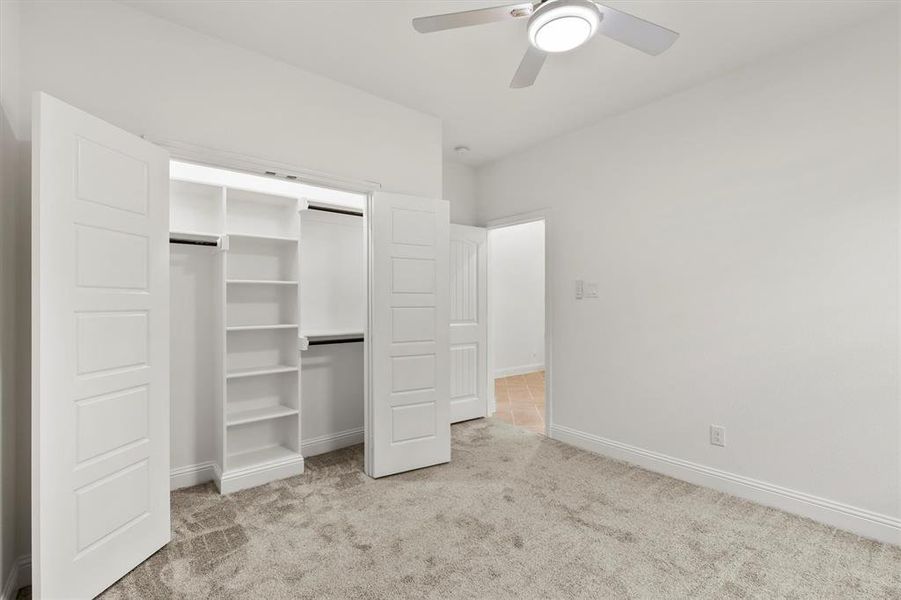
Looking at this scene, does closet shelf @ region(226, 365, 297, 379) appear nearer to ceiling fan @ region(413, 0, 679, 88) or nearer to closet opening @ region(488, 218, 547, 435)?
ceiling fan @ region(413, 0, 679, 88)

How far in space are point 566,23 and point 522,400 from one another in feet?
14.5

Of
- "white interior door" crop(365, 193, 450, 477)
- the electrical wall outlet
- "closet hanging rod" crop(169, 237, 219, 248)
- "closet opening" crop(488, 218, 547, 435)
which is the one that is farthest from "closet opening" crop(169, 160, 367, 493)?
"closet opening" crop(488, 218, 547, 435)

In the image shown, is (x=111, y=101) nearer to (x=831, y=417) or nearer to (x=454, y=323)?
(x=454, y=323)

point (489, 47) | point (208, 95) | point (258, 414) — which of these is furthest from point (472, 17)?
point (258, 414)

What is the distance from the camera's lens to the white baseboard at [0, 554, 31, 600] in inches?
68.4

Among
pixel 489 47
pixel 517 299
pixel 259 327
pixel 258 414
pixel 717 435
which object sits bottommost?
pixel 717 435

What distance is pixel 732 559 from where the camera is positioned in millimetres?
2061

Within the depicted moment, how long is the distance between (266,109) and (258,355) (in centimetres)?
169

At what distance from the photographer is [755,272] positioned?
2678 mm

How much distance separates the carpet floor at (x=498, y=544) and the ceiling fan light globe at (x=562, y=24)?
2.34 metres

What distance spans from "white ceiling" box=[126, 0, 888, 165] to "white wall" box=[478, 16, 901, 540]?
23 cm

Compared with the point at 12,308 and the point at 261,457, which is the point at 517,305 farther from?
the point at 12,308

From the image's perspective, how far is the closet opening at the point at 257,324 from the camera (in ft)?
9.39

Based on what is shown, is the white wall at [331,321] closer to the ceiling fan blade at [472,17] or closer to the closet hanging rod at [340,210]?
the closet hanging rod at [340,210]
